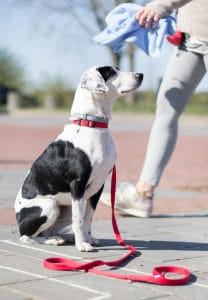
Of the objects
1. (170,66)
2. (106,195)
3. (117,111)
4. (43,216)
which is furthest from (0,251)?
(117,111)

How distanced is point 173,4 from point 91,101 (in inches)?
59.1

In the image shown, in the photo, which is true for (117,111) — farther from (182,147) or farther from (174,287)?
(174,287)

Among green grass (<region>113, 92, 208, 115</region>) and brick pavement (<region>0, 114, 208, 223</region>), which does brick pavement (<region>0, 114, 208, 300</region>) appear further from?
green grass (<region>113, 92, 208, 115</region>)

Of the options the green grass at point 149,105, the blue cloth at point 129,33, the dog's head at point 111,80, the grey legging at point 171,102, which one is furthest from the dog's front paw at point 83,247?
the green grass at point 149,105

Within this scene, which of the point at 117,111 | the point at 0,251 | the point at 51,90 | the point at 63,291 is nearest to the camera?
the point at 63,291

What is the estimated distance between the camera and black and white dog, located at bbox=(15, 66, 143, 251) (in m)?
5.01

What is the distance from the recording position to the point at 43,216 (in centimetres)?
515

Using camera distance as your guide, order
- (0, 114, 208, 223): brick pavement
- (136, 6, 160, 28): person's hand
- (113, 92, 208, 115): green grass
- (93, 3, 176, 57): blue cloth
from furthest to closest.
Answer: (113, 92, 208, 115): green grass < (0, 114, 208, 223): brick pavement < (93, 3, 176, 57): blue cloth < (136, 6, 160, 28): person's hand

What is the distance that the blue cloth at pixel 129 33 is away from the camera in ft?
22.5

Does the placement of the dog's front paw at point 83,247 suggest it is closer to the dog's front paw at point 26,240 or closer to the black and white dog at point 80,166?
the black and white dog at point 80,166

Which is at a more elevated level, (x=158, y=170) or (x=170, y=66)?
(x=170, y=66)

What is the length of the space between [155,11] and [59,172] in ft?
5.85

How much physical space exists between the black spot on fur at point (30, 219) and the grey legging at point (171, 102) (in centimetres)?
182

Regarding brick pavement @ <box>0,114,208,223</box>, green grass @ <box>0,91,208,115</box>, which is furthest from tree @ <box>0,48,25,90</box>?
brick pavement @ <box>0,114,208,223</box>
